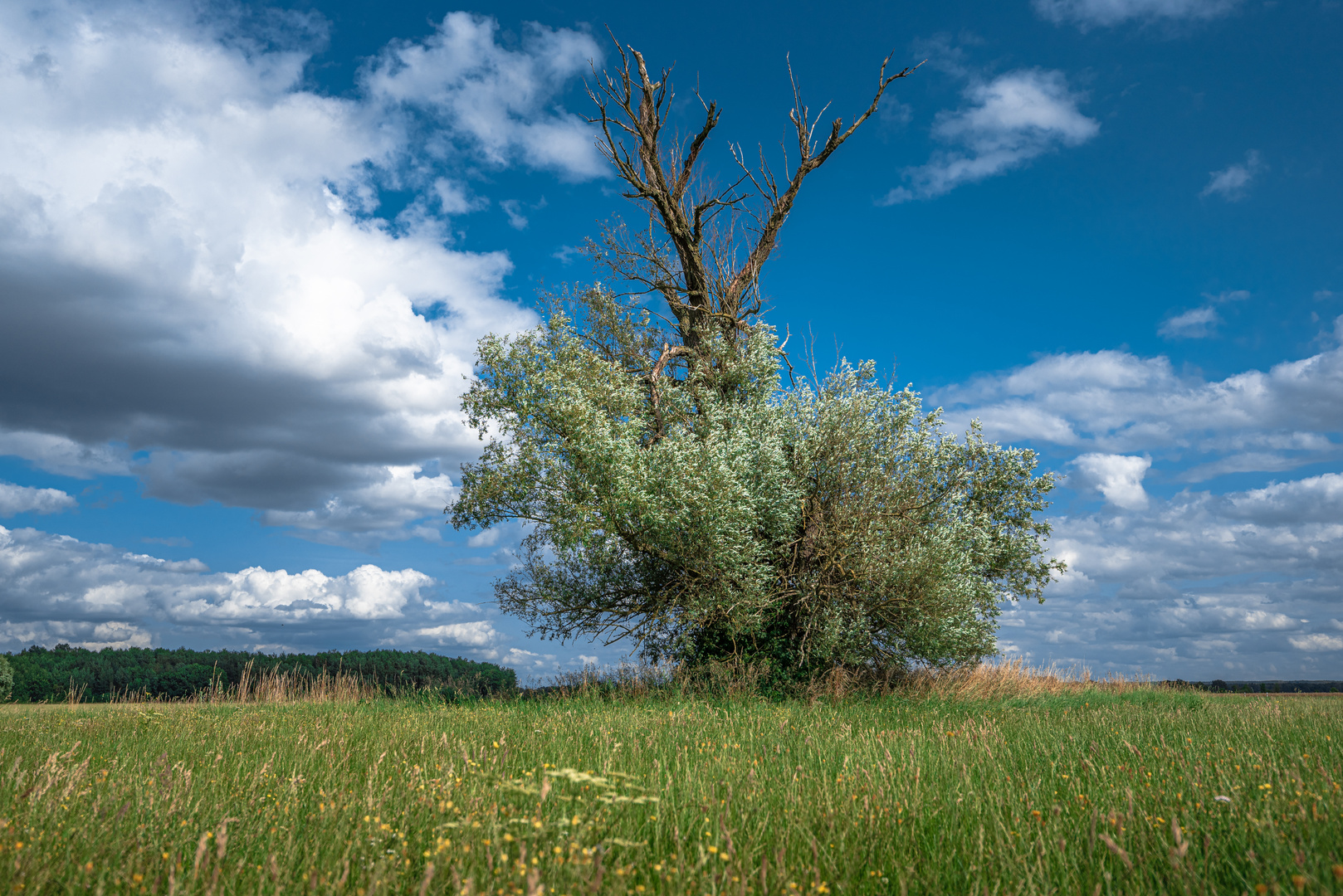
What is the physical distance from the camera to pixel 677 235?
72.0 feet

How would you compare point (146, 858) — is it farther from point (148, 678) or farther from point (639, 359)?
point (148, 678)

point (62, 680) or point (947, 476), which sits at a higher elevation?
point (947, 476)

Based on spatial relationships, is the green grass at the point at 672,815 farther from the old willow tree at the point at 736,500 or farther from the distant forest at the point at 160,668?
the distant forest at the point at 160,668

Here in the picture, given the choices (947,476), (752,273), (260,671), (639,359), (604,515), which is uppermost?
(752,273)

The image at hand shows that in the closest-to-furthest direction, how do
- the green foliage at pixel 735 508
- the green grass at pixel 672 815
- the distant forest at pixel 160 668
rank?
the green grass at pixel 672 815, the green foliage at pixel 735 508, the distant forest at pixel 160 668

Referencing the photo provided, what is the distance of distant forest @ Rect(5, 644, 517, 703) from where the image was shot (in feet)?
106

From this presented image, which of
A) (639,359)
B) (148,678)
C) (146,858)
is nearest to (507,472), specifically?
(639,359)

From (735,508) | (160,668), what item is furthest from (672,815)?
(160,668)

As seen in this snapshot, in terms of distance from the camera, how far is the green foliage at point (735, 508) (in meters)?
15.5

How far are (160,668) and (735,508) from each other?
35404 mm

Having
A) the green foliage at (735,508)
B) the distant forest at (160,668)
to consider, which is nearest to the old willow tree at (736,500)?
the green foliage at (735,508)

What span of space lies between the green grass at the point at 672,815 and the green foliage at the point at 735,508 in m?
6.21

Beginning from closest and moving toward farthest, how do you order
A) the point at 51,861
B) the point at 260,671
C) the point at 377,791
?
the point at 51,861 < the point at 377,791 < the point at 260,671

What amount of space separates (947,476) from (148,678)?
37696 millimetres
